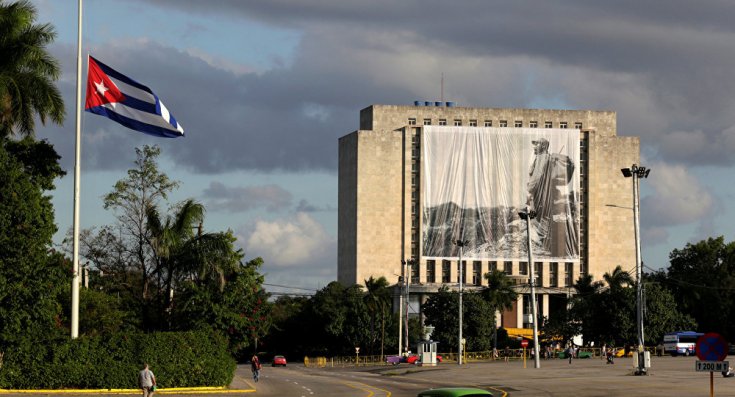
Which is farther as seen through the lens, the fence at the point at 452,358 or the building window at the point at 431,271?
the building window at the point at 431,271

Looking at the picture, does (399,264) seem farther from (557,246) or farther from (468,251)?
(557,246)

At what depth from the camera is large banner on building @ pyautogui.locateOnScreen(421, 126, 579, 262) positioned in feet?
620

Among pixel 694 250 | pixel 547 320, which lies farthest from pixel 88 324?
pixel 694 250

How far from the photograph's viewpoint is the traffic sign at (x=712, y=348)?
2970cm

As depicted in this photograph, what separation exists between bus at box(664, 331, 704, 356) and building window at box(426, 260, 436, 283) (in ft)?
233

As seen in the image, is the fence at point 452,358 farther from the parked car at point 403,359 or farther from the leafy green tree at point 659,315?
the leafy green tree at point 659,315

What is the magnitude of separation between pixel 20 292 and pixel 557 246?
14940 centimetres

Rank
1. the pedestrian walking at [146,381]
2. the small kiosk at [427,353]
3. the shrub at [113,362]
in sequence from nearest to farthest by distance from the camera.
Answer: the pedestrian walking at [146,381] → the shrub at [113,362] → the small kiosk at [427,353]

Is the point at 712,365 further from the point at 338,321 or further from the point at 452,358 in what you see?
the point at 338,321

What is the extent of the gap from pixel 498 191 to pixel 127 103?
15003 centimetres

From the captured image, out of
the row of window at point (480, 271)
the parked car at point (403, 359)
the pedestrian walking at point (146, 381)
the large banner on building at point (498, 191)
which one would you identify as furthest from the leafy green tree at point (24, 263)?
the row of window at point (480, 271)

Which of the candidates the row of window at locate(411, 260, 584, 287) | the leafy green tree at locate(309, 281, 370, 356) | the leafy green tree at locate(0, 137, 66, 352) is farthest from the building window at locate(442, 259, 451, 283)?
the leafy green tree at locate(0, 137, 66, 352)

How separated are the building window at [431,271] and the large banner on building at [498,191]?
387cm

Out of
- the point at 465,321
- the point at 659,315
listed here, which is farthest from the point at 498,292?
the point at 659,315
